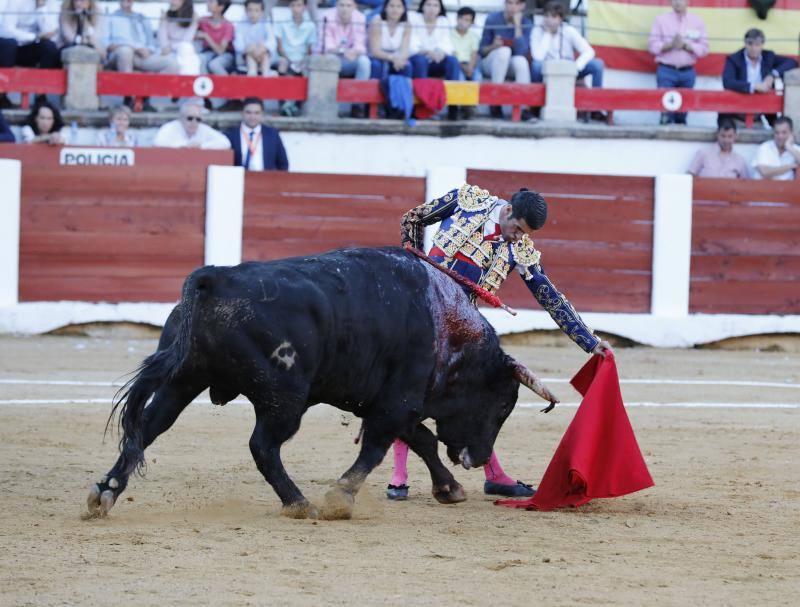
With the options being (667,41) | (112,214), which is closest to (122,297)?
(112,214)

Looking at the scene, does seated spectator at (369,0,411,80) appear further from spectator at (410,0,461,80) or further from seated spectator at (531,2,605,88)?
seated spectator at (531,2,605,88)

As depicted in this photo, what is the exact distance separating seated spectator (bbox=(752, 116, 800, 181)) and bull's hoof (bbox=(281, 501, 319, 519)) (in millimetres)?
6885

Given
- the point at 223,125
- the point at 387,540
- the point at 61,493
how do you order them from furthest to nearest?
the point at 223,125 → the point at 61,493 → the point at 387,540

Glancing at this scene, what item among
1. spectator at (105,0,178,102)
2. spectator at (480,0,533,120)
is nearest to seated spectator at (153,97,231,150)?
spectator at (105,0,178,102)

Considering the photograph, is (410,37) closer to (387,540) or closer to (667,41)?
(667,41)

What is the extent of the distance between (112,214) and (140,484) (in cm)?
499

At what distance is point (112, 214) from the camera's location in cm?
927

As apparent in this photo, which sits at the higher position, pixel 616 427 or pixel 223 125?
pixel 223 125

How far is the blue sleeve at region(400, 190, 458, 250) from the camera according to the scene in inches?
177

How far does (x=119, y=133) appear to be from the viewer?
9391 millimetres

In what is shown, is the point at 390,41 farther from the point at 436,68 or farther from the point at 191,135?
the point at 191,135

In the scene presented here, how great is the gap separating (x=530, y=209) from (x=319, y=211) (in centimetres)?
540

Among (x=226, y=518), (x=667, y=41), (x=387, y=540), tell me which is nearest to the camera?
(x=387, y=540)

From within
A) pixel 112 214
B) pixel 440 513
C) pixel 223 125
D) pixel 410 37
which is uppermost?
pixel 410 37
